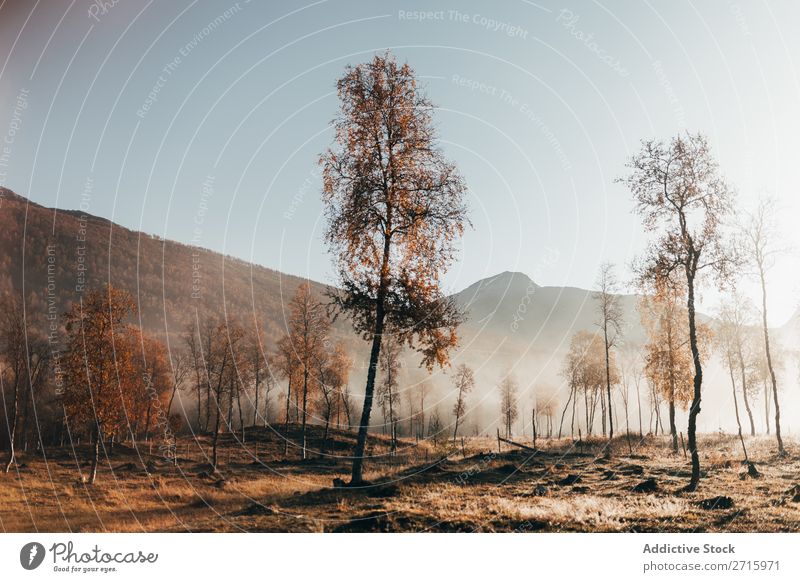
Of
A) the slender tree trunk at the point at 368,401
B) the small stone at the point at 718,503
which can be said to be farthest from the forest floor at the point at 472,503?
the slender tree trunk at the point at 368,401

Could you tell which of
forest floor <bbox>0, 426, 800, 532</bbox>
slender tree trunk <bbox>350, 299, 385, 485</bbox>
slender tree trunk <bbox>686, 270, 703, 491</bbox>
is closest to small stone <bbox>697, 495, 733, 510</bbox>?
forest floor <bbox>0, 426, 800, 532</bbox>

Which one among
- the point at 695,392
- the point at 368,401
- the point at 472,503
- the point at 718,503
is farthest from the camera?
the point at 695,392

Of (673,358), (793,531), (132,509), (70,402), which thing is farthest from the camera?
(673,358)

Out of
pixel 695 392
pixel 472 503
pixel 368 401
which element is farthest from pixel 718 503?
pixel 368 401

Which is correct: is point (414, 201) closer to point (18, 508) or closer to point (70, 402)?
point (18, 508)

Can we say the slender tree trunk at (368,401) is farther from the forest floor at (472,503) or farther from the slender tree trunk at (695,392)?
the slender tree trunk at (695,392)

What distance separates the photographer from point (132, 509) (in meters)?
16.1

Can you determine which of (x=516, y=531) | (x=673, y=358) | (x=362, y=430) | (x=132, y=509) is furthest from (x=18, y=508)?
(x=673, y=358)

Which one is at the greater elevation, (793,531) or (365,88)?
Result: (365,88)

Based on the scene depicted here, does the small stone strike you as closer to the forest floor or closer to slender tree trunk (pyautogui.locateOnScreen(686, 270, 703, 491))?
the forest floor

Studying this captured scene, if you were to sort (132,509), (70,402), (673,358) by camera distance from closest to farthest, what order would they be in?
1. (132,509)
2. (70,402)
3. (673,358)

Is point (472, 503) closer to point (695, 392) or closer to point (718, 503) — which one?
point (718, 503)

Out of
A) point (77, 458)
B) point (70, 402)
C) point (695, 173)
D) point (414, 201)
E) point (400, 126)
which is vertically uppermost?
point (400, 126)

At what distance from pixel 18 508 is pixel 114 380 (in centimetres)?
1250
